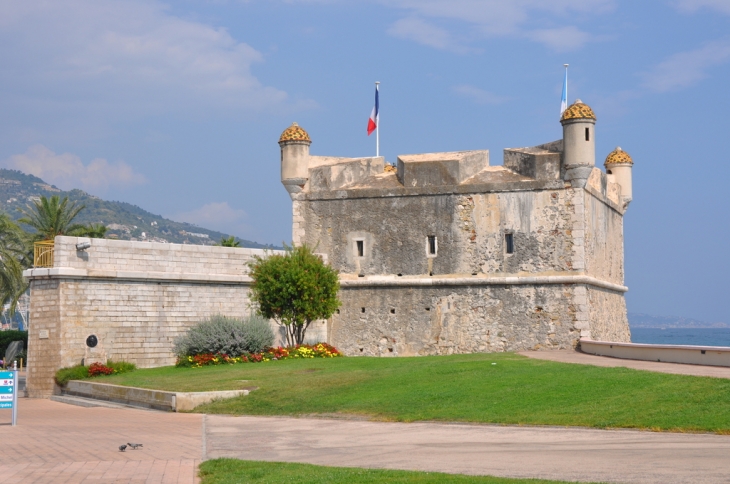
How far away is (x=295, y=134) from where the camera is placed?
3166 cm

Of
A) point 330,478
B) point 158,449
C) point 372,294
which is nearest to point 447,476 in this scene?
point 330,478

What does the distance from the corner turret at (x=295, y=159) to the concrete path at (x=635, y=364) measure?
9.76m

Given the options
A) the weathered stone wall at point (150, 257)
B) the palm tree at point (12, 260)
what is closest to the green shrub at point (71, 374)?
the weathered stone wall at point (150, 257)

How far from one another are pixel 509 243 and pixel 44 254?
1393cm

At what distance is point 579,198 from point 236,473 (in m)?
19.3

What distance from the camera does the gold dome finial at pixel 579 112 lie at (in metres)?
27.8

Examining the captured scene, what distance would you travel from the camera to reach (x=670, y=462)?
10.4 m

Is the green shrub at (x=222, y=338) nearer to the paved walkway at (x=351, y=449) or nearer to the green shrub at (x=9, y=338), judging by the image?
the paved walkway at (x=351, y=449)

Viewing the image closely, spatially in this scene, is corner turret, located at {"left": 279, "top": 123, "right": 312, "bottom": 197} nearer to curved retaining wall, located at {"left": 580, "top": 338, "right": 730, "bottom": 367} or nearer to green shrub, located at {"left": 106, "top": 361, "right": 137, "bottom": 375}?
green shrub, located at {"left": 106, "top": 361, "right": 137, "bottom": 375}

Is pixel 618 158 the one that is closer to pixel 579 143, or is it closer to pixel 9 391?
pixel 579 143

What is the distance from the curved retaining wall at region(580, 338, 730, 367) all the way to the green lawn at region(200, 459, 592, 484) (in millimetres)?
11285

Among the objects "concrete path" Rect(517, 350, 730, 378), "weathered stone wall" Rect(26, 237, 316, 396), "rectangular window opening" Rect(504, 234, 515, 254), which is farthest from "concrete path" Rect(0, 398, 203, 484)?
"rectangular window opening" Rect(504, 234, 515, 254)

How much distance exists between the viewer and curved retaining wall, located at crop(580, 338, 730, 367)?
20.0m

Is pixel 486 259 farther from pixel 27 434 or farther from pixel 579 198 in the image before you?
pixel 27 434
